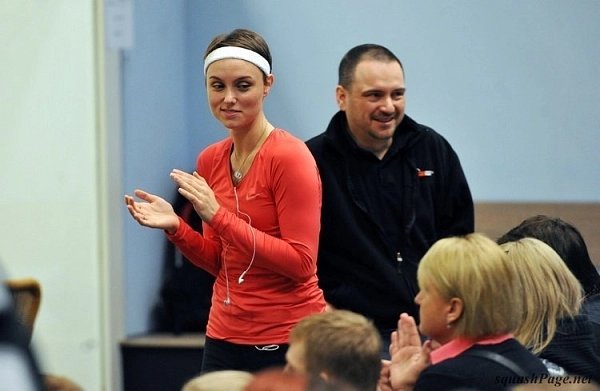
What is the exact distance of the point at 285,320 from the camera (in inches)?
90.7

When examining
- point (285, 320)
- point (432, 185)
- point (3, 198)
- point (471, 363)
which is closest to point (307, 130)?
point (3, 198)

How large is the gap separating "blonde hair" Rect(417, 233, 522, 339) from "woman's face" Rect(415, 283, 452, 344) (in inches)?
0.6

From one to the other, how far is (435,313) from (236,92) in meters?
0.69

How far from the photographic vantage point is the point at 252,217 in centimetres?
229

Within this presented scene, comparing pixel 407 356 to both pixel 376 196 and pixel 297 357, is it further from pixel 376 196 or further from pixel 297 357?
pixel 376 196

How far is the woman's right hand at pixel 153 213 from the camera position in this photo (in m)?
2.27

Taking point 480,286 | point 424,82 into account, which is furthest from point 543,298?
point 424,82

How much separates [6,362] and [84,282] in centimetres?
361

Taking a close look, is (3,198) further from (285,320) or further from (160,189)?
(285,320)

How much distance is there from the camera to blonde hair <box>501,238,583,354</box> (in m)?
2.20

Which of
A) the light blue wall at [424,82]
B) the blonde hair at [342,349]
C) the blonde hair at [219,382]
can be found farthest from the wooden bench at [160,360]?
the blonde hair at [219,382]

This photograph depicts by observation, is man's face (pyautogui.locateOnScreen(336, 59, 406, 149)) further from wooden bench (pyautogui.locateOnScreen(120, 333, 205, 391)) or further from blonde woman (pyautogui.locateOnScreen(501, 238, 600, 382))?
wooden bench (pyautogui.locateOnScreen(120, 333, 205, 391))

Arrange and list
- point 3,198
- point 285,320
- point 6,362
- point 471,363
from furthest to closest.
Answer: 1. point 3,198
2. point 285,320
3. point 471,363
4. point 6,362

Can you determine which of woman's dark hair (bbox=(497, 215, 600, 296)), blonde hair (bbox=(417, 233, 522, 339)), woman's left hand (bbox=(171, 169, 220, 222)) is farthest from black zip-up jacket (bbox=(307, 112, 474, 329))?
blonde hair (bbox=(417, 233, 522, 339))
